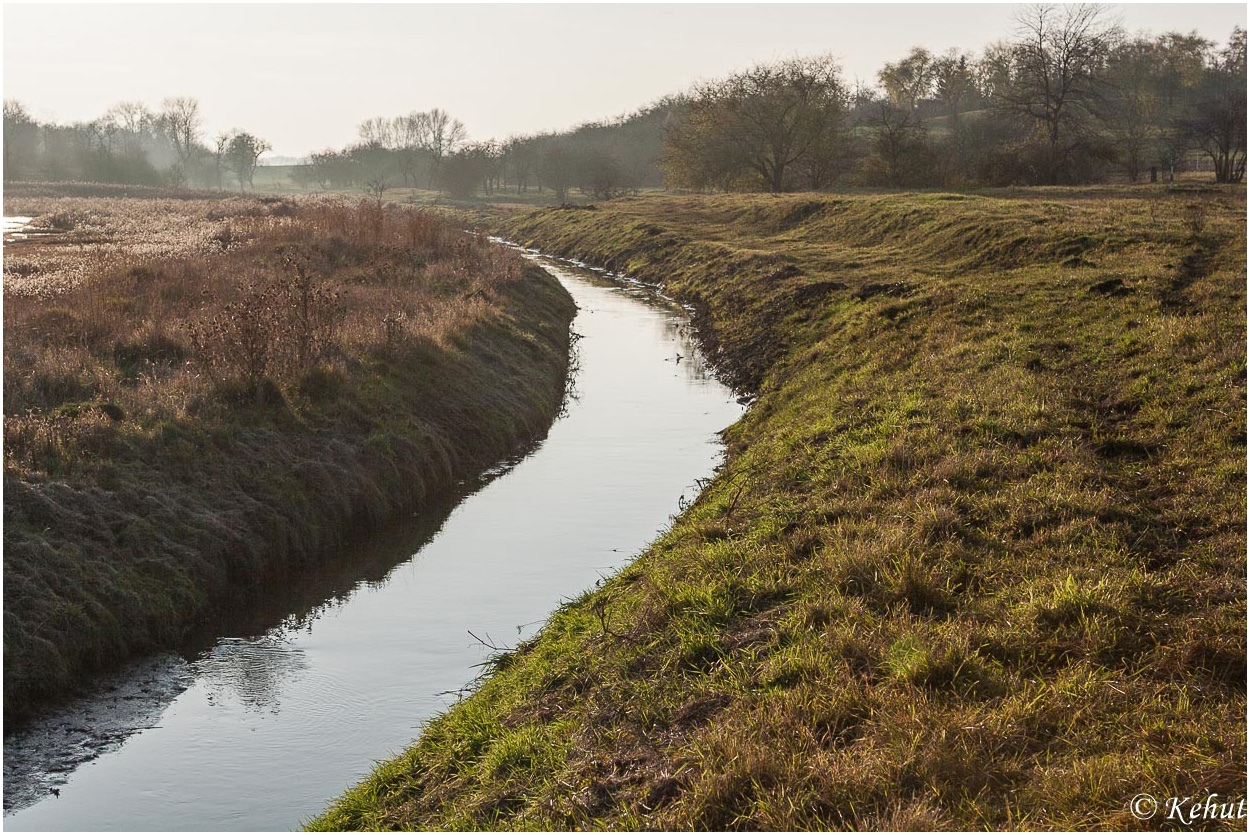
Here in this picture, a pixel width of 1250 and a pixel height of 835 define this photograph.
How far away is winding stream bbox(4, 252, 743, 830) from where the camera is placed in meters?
7.13

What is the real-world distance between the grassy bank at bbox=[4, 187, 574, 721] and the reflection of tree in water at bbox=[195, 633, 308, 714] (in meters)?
0.65

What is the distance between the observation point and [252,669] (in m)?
9.10

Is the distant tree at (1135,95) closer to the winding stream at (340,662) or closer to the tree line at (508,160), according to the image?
the tree line at (508,160)

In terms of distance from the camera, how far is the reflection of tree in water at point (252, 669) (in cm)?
857

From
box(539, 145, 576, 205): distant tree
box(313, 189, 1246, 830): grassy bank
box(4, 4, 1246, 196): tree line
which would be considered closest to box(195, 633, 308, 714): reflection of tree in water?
box(313, 189, 1246, 830): grassy bank

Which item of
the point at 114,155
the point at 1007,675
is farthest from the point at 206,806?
the point at 114,155

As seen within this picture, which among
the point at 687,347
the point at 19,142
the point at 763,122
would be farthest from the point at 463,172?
the point at 687,347

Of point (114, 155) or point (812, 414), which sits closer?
point (812, 414)

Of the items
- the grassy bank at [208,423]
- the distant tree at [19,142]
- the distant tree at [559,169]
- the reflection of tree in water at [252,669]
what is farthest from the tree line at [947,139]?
the distant tree at [19,142]

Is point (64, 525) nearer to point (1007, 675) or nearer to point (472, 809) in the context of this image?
point (472, 809)

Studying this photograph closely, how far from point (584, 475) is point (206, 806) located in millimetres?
8559

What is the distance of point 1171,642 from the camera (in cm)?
612

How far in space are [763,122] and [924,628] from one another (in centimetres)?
5907

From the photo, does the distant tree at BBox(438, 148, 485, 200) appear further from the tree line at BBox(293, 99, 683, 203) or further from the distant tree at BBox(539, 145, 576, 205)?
the distant tree at BBox(539, 145, 576, 205)
